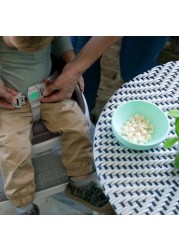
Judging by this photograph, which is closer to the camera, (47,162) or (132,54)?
(47,162)

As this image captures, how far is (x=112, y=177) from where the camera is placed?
1.10 metres

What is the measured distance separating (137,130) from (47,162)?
19.8 inches

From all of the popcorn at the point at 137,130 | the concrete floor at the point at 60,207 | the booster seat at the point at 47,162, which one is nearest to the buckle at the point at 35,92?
the booster seat at the point at 47,162

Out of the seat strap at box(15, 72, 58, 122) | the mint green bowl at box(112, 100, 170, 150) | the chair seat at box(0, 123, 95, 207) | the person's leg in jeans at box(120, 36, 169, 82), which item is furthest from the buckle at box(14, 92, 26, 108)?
the person's leg in jeans at box(120, 36, 169, 82)

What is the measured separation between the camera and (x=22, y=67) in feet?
4.49

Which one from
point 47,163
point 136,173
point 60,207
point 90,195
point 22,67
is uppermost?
point 22,67

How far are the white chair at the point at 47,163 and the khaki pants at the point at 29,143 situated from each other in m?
0.04

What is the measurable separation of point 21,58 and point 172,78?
0.55 metres

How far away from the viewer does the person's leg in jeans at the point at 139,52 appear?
Result: 62.8 inches

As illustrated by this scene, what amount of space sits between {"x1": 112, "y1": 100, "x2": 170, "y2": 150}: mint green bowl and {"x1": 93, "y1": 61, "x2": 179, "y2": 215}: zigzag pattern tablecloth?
34 mm

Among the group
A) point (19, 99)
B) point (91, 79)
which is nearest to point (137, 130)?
point (19, 99)

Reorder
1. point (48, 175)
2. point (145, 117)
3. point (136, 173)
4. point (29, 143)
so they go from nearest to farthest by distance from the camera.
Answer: point (136, 173) → point (145, 117) → point (29, 143) → point (48, 175)

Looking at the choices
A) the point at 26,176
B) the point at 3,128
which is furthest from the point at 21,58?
the point at 26,176

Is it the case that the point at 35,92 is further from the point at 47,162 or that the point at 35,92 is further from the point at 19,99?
the point at 47,162
